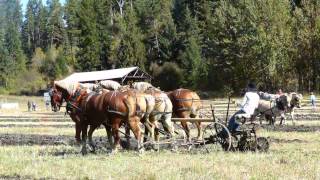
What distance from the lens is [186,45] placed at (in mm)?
96875

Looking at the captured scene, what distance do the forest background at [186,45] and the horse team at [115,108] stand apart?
53833 millimetres

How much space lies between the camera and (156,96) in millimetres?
19109

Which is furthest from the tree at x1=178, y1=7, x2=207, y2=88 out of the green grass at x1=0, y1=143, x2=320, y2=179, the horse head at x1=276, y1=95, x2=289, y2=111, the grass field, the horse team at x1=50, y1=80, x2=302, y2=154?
the green grass at x1=0, y1=143, x2=320, y2=179

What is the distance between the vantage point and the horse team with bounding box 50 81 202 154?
1767 centimetres

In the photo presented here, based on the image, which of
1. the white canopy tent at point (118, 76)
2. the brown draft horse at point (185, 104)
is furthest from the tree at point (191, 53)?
the brown draft horse at point (185, 104)

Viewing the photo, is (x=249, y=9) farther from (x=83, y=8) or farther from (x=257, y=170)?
(x=257, y=170)

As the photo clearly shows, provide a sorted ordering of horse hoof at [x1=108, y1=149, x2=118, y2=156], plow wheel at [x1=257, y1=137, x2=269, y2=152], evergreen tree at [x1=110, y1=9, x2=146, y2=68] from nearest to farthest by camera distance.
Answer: plow wheel at [x1=257, y1=137, x2=269, y2=152] < horse hoof at [x1=108, y1=149, x2=118, y2=156] < evergreen tree at [x1=110, y1=9, x2=146, y2=68]

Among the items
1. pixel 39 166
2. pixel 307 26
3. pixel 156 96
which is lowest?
pixel 39 166

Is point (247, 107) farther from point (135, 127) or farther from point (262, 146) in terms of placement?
point (135, 127)

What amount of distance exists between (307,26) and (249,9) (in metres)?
7.57

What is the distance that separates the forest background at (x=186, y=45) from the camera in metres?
74.0

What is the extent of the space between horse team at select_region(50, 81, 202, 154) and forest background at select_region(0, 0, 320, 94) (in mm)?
53833

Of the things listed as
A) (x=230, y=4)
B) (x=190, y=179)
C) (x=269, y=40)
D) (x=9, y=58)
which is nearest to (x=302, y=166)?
(x=190, y=179)

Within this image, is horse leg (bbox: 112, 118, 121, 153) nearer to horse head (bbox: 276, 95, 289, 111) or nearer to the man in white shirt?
the man in white shirt
